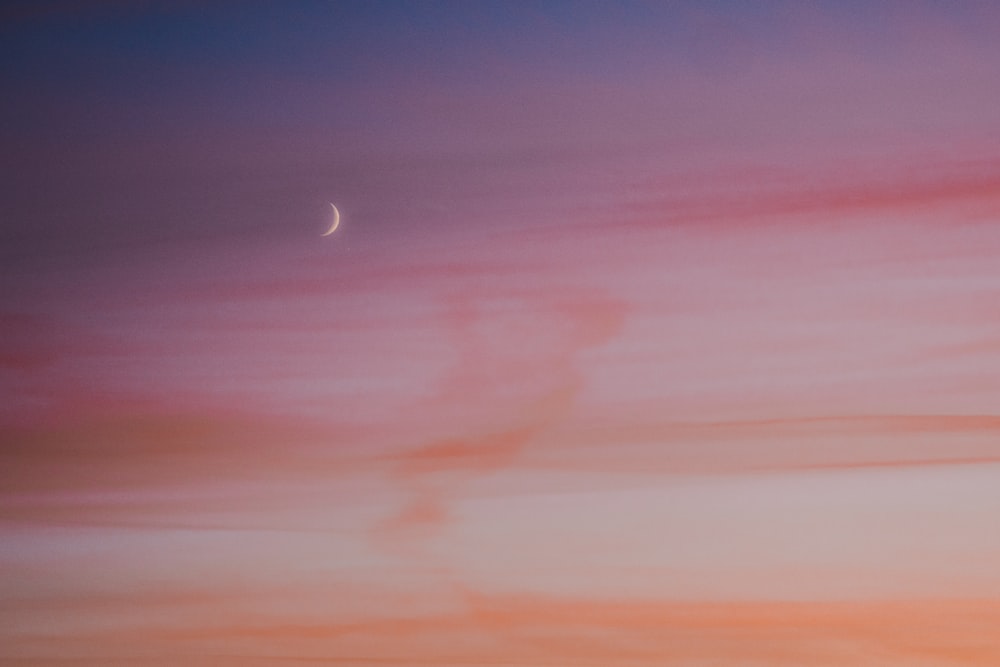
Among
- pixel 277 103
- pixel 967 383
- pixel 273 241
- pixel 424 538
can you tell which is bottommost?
pixel 424 538

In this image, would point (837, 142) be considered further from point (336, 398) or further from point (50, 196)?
point (50, 196)

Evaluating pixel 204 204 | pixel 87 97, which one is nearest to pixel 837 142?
pixel 204 204

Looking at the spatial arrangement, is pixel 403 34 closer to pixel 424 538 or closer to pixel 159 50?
pixel 159 50

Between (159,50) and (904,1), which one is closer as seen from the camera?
(904,1)

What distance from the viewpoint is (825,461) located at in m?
0.99

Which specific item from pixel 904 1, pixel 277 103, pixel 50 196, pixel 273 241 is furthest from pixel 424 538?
pixel 904 1

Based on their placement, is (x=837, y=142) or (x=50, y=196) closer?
(x=837, y=142)

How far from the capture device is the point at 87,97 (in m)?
1.15

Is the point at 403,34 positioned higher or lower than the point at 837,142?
higher

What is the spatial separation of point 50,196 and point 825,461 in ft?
3.58

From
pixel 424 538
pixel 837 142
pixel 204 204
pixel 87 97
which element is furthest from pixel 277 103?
pixel 837 142

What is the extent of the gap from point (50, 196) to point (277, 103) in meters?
0.35

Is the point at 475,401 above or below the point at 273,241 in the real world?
below

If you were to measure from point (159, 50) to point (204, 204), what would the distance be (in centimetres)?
22
